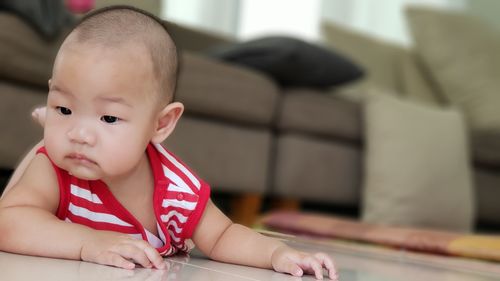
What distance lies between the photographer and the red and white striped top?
2.41 ft

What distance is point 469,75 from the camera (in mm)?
2682

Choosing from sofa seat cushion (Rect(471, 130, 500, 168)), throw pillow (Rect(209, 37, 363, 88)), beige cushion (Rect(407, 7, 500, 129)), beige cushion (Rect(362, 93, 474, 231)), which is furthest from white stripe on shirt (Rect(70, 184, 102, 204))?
beige cushion (Rect(407, 7, 500, 129))

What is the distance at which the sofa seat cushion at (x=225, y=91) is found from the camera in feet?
5.13

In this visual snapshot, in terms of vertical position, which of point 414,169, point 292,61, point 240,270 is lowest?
point 240,270

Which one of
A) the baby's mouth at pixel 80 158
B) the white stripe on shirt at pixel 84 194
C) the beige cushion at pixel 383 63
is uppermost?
the beige cushion at pixel 383 63

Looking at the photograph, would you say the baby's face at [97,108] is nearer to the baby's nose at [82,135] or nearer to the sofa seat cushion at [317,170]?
the baby's nose at [82,135]

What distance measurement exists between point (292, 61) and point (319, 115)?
0.63ft

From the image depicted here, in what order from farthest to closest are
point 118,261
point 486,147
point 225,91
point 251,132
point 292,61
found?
1. point 486,147
2. point 292,61
3. point 251,132
4. point 225,91
5. point 118,261

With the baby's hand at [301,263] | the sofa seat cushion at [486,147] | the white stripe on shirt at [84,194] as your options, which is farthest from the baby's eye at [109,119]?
the sofa seat cushion at [486,147]

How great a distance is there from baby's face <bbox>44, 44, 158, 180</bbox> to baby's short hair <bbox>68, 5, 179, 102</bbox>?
10mm

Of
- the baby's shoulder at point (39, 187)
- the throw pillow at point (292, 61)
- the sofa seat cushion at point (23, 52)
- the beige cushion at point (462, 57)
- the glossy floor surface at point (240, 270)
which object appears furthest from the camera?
the beige cushion at point (462, 57)

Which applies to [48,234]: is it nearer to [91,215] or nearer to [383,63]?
[91,215]

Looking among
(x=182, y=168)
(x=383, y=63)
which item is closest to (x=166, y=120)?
(x=182, y=168)

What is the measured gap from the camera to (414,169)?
6.60ft
